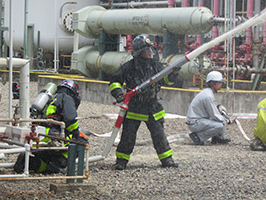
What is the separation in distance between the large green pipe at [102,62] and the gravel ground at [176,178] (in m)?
5.53

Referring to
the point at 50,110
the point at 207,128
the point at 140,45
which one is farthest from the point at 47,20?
the point at 50,110

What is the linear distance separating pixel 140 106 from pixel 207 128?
2.41m

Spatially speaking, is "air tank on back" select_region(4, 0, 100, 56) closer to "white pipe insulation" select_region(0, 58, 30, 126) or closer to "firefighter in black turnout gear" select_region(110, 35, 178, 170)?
"white pipe insulation" select_region(0, 58, 30, 126)

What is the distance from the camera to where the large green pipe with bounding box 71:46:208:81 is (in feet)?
46.7

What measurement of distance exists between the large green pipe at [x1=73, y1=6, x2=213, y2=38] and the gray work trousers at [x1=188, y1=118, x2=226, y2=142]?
548 cm

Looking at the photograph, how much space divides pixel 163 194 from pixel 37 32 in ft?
58.2

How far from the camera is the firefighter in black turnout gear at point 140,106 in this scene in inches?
262

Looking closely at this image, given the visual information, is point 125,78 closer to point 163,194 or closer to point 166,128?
point 163,194

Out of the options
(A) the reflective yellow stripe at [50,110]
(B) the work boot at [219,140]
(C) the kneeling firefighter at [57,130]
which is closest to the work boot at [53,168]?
(C) the kneeling firefighter at [57,130]

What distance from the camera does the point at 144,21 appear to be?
608 inches

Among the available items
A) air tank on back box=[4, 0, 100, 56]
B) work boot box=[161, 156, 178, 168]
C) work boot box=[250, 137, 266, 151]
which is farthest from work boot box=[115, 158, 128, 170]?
air tank on back box=[4, 0, 100, 56]

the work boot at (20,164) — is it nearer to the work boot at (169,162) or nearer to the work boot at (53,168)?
the work boot at (53,168)

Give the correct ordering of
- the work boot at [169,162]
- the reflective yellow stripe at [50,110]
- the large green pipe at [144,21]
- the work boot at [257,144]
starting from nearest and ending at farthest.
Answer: the reflective yellow stripe at [50,110], the work boot at [169,162], the work boot at [257,144], the large green pipe at [144,21]

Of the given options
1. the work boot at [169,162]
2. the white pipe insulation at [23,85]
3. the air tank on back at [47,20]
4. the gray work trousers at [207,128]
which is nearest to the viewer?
the work boot at [169,162]
